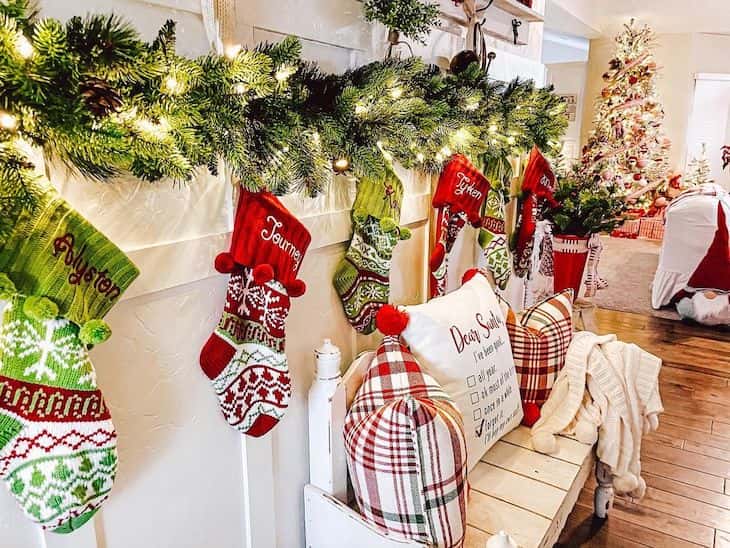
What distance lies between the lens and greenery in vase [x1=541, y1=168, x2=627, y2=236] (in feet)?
9.05

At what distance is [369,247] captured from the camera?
52.4 inches

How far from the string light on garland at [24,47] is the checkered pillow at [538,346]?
141 centimetres

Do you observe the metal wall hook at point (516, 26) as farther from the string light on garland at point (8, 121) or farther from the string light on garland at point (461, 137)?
the string light on garland at point (8, 121)

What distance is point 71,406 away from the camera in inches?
28.3

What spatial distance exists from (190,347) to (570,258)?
7.67 feet

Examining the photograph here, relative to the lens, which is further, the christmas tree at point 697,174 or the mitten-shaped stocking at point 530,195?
the christmas tree at point 697,174

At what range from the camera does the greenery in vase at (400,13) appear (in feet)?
4.01

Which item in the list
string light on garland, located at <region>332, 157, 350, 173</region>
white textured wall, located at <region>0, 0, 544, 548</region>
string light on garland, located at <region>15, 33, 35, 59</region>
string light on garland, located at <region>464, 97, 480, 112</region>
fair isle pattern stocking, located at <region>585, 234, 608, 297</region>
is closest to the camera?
string light on garland, located at <region>15, 33, 35, 59</region>

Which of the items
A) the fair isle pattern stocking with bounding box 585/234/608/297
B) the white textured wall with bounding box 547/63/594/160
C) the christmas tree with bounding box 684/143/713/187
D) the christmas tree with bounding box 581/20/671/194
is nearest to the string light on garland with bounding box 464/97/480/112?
the fair isle pattern stocking with bounding box 585/234/608/297

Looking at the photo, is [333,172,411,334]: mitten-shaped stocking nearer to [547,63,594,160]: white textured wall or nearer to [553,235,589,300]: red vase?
[553,235,589,300]: red vase

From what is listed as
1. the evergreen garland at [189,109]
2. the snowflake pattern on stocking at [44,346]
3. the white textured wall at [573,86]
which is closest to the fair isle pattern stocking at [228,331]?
the evergreen garland at [189,109]

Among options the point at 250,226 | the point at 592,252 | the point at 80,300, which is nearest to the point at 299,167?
the point at 250,226

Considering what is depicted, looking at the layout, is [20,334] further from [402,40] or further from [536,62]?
[536,62]

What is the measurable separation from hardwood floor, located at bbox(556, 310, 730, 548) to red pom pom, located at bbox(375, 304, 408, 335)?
1209 millimetres
